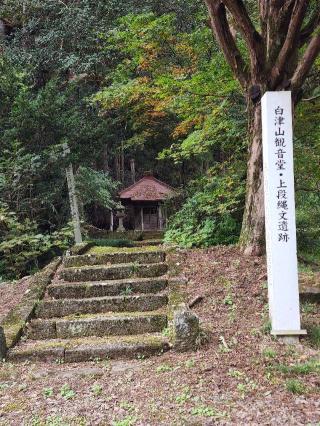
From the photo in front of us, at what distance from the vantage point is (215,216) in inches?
324

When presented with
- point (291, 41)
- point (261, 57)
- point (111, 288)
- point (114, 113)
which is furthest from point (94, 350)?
point (114, 113)

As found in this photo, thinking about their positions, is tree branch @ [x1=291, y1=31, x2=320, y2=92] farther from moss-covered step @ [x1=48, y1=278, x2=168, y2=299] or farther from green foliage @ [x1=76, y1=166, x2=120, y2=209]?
green foliage @ [x1=76, y1=166, x2=120, y2=209]

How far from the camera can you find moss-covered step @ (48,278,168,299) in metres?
5.84

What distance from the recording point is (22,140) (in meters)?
10.3

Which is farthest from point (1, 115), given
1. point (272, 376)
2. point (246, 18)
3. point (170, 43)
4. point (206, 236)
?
point (272, 376)

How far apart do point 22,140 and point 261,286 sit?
742cm

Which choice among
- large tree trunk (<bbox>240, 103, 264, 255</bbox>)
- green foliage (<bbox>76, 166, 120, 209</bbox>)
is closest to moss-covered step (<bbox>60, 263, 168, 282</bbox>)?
large tree trunk (<bbox>240, 103, 264, 255</bbox>)

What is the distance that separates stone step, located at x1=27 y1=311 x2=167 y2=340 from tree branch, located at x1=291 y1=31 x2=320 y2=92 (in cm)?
374

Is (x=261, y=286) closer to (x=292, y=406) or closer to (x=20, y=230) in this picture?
(x=292, y=406)

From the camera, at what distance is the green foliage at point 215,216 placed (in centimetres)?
788

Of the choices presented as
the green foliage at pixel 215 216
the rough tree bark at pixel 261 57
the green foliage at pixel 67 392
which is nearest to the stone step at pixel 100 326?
the green foliage at pixel 67 392

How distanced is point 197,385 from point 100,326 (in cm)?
186

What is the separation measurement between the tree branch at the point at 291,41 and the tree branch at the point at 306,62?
20cm

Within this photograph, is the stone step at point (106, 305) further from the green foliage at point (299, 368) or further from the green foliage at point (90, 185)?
the green foliage at point (90, 185)
